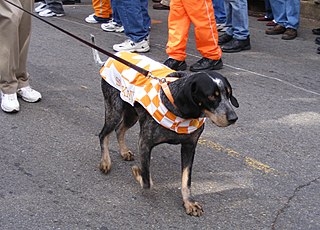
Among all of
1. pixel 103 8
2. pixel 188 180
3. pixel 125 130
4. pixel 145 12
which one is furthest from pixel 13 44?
pixel 103 8

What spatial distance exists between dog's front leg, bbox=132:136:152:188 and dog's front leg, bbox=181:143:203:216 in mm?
226

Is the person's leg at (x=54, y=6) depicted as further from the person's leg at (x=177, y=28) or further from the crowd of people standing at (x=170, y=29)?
the person's leg at (x=177, y=28)

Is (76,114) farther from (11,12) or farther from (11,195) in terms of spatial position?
(11,195)

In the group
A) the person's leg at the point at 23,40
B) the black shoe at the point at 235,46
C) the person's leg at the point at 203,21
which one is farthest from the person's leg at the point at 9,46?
the black shoe at the point at 235,46

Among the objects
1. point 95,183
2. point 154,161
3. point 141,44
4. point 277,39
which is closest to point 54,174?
point 95,183

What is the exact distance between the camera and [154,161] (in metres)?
4.02

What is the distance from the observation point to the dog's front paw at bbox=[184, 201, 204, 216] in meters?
3.32

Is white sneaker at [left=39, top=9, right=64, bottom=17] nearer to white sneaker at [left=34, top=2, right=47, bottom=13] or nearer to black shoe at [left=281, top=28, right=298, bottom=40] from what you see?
white sneaker at [left=34, top=2, right=47, bottom=13]

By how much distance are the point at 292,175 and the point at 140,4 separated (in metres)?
3.82

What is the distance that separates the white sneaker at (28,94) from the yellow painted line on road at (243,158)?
175cm

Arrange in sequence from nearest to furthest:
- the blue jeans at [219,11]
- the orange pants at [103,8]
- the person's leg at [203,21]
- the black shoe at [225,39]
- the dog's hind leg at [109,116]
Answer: the dog's hind leg at [109,116] → the person's leg at [203,21] → the black shoe at [225,39] → the blue jeans at [219,11] → the orange pants at [103,8]

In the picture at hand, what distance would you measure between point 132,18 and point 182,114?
12.7ft

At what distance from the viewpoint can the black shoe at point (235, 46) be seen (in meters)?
7.03

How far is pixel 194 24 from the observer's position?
5.80 m
